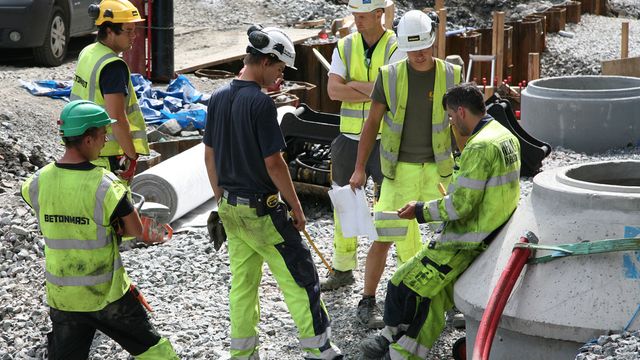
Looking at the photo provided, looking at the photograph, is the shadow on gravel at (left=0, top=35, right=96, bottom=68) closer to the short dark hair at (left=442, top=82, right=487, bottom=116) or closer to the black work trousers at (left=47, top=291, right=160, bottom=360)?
the black work trousers at (left=47, top=291, right=160, bottom=360)

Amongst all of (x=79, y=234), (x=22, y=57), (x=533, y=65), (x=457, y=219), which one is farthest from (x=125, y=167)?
(x=533, y=65)

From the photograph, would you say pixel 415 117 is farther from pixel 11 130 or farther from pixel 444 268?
pixel 11 130

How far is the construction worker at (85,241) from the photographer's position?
552 cm

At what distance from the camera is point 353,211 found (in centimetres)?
711

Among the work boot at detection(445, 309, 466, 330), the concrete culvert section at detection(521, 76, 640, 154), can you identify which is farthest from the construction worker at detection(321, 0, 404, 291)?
the concrete culvert section at detection(521, 76, 640, 154)

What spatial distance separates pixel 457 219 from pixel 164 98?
25.5 feet

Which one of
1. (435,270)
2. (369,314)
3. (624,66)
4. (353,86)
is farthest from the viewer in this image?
(624,66)

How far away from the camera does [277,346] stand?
7.02 meters

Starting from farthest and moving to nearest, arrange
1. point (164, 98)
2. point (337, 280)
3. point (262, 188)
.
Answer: point (164, 98) → point (337, 280) → point (262, 188)

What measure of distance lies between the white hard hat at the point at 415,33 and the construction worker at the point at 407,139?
0.12ft

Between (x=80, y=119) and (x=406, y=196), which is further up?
(x=80, y=119)

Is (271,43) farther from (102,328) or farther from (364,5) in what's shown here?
(102,328)

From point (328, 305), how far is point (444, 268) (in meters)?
1.79

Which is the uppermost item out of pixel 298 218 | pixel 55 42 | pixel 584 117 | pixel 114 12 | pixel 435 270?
pixel 114 12
